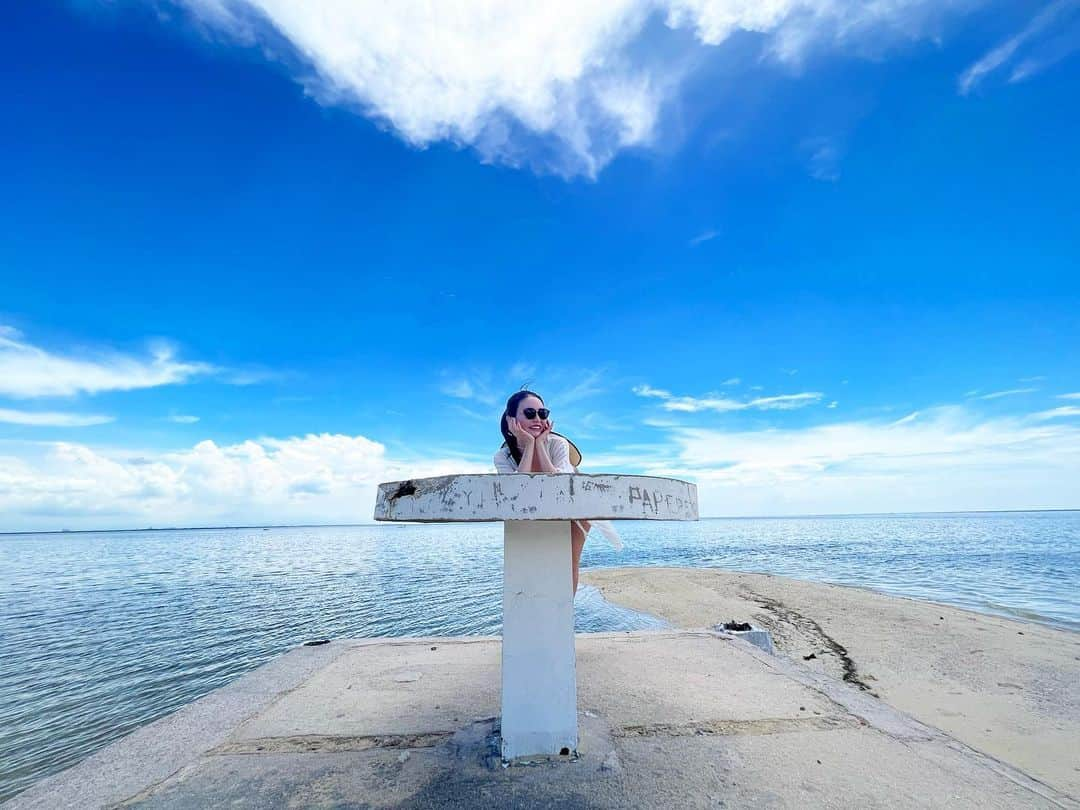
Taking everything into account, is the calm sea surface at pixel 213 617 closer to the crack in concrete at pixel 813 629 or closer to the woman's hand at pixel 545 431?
the crack in concrete at pixel 813 629

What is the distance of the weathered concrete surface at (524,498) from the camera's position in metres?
2.31

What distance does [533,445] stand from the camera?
321 centimetres

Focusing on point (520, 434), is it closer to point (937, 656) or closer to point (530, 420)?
point (530, 420)

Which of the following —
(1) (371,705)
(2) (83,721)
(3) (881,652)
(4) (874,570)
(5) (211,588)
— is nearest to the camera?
(1) (371,705)

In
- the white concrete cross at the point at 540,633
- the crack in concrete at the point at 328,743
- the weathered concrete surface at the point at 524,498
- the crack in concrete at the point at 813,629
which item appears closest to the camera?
the weathered concrete surface at the point at 524,498

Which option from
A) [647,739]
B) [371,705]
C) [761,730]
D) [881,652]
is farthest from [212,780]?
[881,652]

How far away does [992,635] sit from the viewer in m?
9.43

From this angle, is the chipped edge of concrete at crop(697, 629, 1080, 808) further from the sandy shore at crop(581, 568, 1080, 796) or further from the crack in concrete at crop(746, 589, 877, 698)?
the crack in concrete at crop(746, 589, 877, 698)

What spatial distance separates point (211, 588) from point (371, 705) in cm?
1975

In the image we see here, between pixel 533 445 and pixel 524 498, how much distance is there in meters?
0.90

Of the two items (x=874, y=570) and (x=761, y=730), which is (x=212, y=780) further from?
(x=874, y=570)

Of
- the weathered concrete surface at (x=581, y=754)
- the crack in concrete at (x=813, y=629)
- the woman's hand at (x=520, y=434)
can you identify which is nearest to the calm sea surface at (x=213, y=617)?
the crack in concrete at (x=813, y=629)

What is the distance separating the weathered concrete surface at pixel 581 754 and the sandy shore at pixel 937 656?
4.81ft

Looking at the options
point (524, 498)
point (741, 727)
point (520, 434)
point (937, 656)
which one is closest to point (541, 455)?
point (520, 434)
